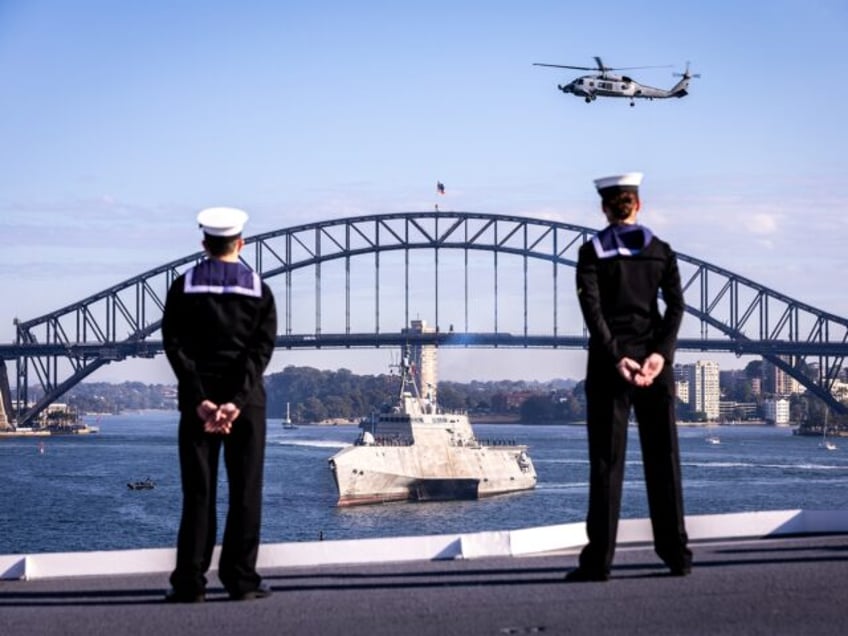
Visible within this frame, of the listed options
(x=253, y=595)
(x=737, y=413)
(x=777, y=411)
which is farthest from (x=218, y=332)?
(x=737, y=413)

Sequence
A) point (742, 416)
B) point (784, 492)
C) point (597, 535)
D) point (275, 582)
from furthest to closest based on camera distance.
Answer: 1. point (742, 416)
2. point (784, 492)
3. point (275, 582)
4. point (597, 535)

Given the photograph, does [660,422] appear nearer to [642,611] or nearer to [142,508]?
[642,611]

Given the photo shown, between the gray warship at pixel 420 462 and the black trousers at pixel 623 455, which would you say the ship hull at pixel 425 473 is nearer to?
the gray warship at pixel 420 462

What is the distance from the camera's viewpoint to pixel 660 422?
601cm

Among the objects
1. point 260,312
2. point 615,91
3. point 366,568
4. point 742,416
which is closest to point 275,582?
point 366,568

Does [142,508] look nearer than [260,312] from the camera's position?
No

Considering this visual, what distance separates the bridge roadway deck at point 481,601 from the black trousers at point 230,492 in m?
0.16

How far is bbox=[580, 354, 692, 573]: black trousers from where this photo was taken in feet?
19.4

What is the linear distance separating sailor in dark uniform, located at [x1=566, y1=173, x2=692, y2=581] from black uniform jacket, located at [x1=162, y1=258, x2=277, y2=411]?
3.71ft

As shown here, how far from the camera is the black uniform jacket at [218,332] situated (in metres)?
5.85

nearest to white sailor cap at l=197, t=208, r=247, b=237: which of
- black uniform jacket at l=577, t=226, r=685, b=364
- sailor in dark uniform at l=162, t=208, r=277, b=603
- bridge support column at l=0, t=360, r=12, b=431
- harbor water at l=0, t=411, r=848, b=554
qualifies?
sailor in dark uniform at l=162, t=208, r=277, b=603

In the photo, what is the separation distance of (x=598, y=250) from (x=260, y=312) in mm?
1208

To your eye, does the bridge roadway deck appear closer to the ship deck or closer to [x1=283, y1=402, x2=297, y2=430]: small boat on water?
the ship deck

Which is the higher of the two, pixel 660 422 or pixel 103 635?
pixel 660 422
